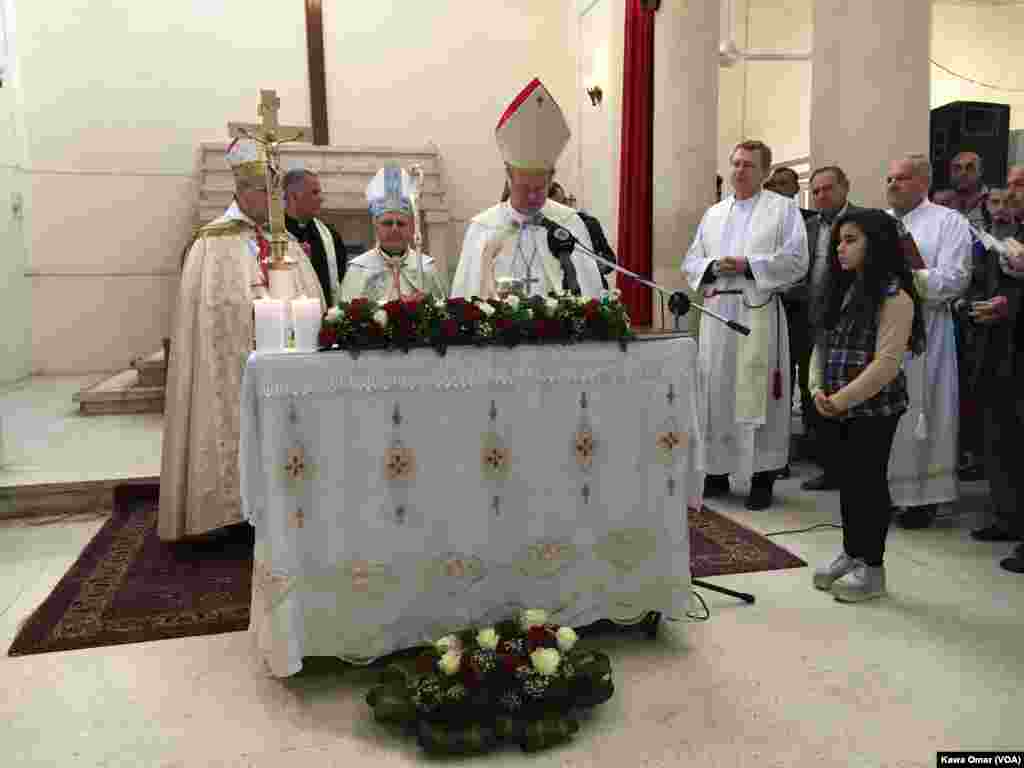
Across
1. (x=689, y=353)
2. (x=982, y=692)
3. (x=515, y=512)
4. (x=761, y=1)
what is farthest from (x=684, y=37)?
(x=761, y=1)

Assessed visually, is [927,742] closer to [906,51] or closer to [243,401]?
[243,401]

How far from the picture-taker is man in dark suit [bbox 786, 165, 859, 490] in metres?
4.58

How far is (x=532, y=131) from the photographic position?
3.38m

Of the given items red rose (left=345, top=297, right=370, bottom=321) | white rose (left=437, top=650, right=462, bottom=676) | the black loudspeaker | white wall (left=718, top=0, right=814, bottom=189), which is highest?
white wall (left=718, top=0, right=814, bottom=189)

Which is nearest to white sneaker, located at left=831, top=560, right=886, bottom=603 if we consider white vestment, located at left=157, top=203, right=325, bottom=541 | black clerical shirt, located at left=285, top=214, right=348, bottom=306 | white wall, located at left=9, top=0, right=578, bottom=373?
white vestment, located at left=157, top=203, right=325, bottom=541

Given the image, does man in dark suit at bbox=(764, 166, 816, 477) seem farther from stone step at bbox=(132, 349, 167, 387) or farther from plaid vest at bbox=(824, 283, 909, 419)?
stone step at bbox=(132, 349, 167, 387)

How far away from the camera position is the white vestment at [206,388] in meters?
3.81

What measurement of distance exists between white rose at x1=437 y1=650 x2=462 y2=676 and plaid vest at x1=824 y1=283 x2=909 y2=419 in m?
1.79

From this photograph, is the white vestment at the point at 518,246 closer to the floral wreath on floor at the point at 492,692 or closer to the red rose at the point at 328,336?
the red rose at the point at 328,336

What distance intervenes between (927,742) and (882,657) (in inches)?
21.5

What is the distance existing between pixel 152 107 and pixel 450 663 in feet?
31.2

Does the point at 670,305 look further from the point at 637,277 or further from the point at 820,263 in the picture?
the point at 820,263

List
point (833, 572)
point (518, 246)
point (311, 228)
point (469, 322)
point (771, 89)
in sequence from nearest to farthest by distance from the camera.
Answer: point (469, 322) → point (833, 572) → point (518, 246) → point (311, 228) → point (771, 89)

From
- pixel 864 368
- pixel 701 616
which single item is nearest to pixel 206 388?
pixel 701 616
